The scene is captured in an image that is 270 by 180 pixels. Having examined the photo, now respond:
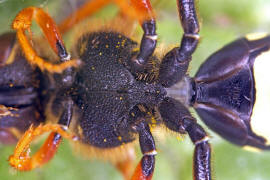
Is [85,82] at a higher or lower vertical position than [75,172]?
higher

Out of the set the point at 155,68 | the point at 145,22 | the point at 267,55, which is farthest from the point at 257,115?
the point at 145,22

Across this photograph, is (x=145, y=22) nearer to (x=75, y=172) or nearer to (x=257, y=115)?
(x=257, y=115)

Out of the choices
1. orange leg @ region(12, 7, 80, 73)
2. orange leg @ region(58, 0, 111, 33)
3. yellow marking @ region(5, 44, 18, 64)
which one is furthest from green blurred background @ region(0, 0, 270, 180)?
orange leg @ region(12, 7, 80, 73)

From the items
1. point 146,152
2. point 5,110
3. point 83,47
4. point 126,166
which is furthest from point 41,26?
point 126,166

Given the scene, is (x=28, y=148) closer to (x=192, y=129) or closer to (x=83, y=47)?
(x=83, y=47)

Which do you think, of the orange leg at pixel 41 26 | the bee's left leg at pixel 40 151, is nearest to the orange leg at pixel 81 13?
the orange leg at pixel 41 26

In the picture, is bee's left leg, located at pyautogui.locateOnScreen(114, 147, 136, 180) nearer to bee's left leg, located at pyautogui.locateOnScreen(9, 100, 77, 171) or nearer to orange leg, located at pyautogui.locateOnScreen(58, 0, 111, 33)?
bee's left leg, located at pyautogui.locateOnScreen(9, 100, 77, 171)
